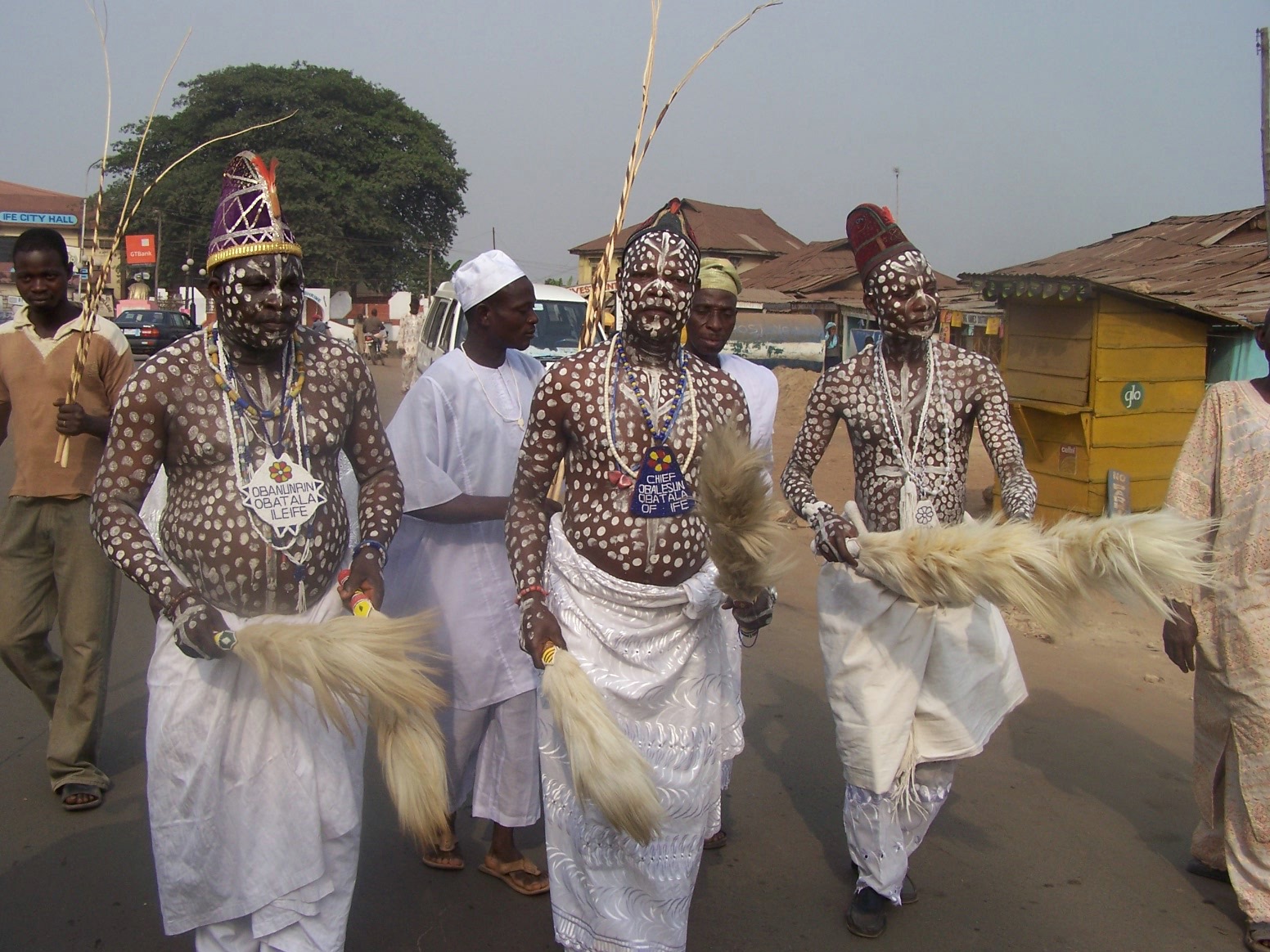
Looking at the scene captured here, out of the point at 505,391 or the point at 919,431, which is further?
the point at 505,391

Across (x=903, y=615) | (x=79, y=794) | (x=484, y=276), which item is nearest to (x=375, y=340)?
(x=79, y=794)

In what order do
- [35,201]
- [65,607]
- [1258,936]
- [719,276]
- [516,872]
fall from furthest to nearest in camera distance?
1. [35,201]
2. [719,276]
3. [65,607]
4. [516,872]
5. [1258,936]

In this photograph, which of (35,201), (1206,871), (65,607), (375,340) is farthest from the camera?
(35,201)

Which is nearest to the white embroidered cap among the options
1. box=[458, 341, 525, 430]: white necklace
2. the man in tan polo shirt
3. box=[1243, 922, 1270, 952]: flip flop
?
box=[458, 341, 525, 430]: white necklace

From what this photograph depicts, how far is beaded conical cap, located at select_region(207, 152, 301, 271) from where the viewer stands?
8.99 ft

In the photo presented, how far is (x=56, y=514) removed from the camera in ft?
14.4

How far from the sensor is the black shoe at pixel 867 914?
3.53 metres

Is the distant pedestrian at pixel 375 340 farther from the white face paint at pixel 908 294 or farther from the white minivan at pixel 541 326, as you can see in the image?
the white face paint at pixel 908 294

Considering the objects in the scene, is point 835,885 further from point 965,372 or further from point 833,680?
point 965,372

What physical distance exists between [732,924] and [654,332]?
78.5 inches

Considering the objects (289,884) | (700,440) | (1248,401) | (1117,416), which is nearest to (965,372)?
(1248,401)

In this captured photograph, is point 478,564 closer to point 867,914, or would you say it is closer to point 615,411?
point 615,411

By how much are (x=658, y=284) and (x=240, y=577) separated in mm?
1291

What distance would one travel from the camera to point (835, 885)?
3887mm
